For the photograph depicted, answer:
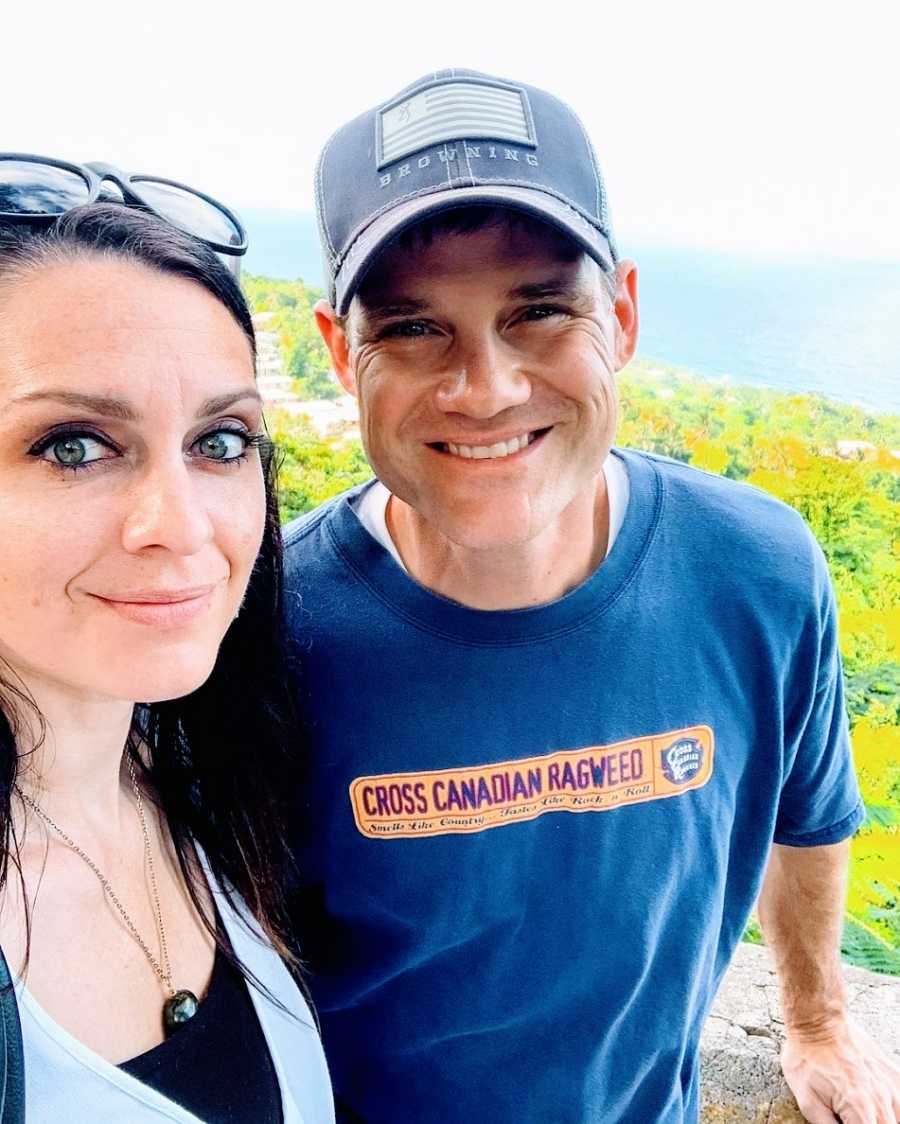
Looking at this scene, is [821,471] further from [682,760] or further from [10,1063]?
[10,1063]

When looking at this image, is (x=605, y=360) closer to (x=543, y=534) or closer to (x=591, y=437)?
(x=591, y=437)

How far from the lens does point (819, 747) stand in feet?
5.70

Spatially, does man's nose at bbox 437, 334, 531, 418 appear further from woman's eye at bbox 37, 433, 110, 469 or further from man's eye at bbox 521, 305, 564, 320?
woman's eye at bbox 37, 433, 110, 469

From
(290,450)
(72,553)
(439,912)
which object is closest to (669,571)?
(439,912)

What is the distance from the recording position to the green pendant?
4.03 ft

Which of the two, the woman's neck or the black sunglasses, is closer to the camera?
the black sunglasses

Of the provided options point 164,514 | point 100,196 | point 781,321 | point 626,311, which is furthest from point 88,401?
point 781,321

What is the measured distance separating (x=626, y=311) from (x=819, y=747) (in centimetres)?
89

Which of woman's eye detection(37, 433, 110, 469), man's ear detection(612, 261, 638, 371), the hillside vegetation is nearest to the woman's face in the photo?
woman's eye detection(37, 433, 110, 469)

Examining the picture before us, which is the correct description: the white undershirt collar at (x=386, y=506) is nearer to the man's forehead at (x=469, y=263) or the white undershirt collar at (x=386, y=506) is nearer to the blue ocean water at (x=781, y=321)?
the man's forehead at (x=469, y=263)

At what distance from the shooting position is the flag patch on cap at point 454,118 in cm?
135

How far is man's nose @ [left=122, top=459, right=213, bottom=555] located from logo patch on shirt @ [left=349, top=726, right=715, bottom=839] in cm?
59

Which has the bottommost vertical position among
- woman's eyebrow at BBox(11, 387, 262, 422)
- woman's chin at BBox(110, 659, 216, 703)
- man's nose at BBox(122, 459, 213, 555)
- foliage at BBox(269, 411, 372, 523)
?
woman's chin at BBox(110, 659, 216, 703)

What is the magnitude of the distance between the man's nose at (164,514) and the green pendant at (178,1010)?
0.64 metres
